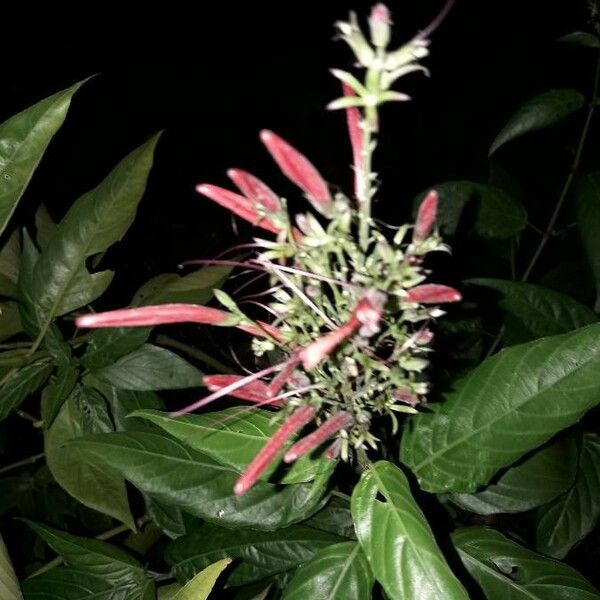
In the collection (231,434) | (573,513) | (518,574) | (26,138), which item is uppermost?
(26,138)

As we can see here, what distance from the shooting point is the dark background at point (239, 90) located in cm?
251

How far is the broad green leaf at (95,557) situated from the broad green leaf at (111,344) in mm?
247

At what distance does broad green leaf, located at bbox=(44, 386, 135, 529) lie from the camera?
3.37 ft

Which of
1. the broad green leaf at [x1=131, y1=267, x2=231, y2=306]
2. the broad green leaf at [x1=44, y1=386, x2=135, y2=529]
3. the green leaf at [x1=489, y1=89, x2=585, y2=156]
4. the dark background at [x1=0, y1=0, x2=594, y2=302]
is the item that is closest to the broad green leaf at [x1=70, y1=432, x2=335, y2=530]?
the broad green leaf at [x1=44, y1=386, x2=135, y2=529]

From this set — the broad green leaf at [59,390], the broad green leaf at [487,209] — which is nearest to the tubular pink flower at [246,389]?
the broad green leaf at [59,390]

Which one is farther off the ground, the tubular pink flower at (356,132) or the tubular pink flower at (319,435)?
the tubular pink flower at (356,132)

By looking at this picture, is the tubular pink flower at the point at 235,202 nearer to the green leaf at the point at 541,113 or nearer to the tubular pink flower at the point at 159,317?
the tubular pink flower at the point at 159,317

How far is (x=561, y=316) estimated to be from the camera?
0.97m

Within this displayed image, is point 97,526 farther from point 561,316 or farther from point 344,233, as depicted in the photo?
point 344,233

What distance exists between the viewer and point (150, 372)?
1081 millimetres

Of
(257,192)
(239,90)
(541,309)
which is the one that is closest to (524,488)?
(541,309)

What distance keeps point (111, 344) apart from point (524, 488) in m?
0.64

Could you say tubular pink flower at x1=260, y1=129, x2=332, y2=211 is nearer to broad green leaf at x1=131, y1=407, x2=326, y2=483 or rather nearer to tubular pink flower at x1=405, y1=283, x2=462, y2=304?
tubular pink flower at x1=405, y1=283, x2=462, y2=304

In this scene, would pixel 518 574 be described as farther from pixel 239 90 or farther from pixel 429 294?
pixel 239 90
